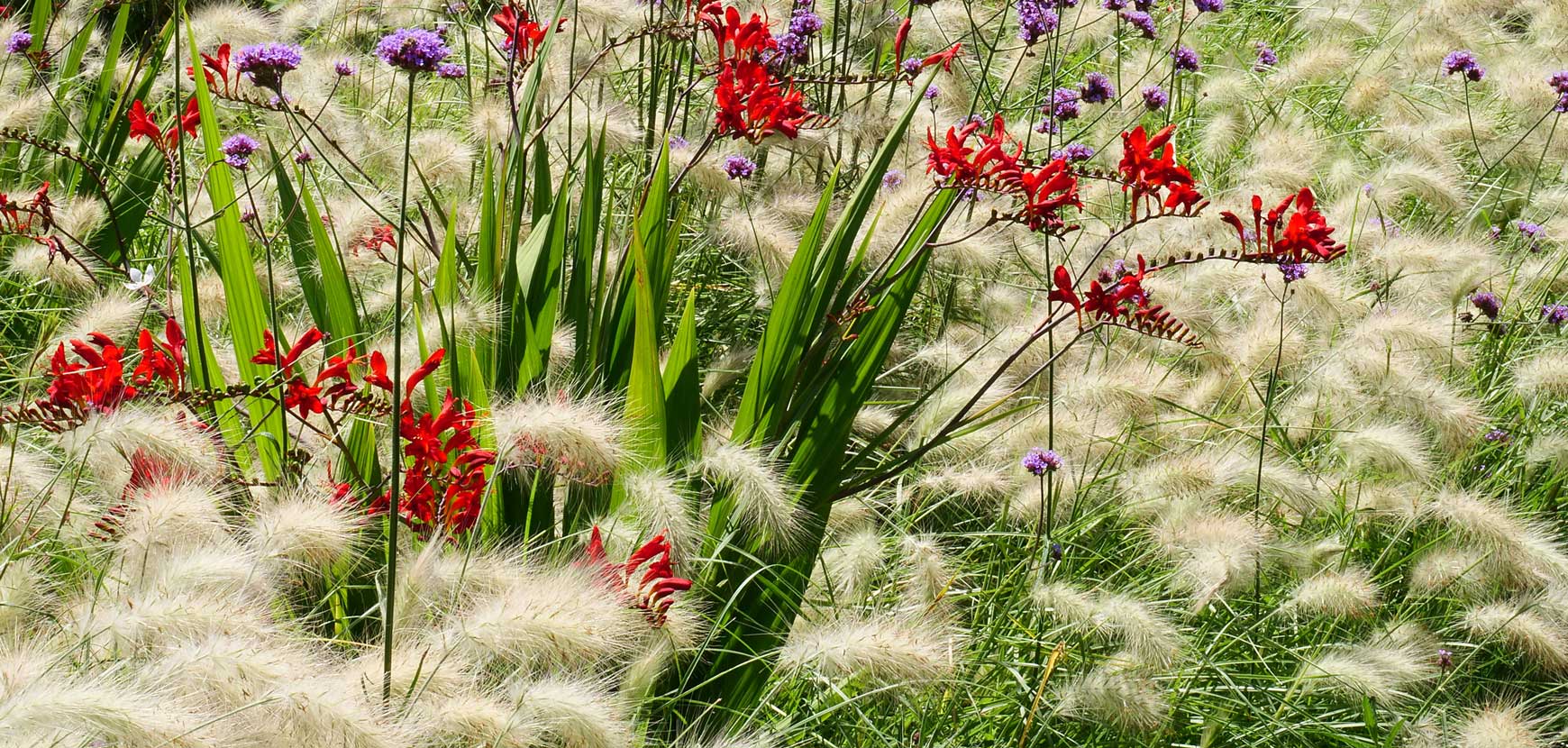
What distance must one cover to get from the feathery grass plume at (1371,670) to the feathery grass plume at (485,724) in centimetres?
138

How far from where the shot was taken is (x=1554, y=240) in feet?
11.6

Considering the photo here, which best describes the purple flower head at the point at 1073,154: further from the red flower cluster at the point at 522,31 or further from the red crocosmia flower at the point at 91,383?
the red crocosmia flower at the point at 91,383

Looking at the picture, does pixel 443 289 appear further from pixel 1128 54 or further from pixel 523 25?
pixel 1128 54

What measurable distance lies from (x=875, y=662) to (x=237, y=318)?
1429mm

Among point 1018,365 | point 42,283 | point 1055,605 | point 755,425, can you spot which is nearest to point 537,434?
point 755,425

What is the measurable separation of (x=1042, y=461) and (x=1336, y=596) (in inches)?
22.3

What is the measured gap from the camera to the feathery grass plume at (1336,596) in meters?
2.29

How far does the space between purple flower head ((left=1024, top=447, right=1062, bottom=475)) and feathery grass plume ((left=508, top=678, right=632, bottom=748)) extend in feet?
3.76

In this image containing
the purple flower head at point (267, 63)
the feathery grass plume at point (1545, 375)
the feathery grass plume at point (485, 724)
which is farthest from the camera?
the feathery grass plume at point (1545, 375)

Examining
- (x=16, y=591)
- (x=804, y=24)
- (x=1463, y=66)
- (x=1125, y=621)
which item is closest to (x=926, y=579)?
(x=1125, y=621)

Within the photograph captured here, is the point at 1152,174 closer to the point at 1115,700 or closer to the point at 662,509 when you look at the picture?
the point at 1115,700

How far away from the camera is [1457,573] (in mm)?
2484

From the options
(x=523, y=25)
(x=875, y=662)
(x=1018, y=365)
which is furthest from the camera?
(x=1018, y=365)

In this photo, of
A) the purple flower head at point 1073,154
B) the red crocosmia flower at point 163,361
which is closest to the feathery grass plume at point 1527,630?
the purple flower head at point 1073,154
